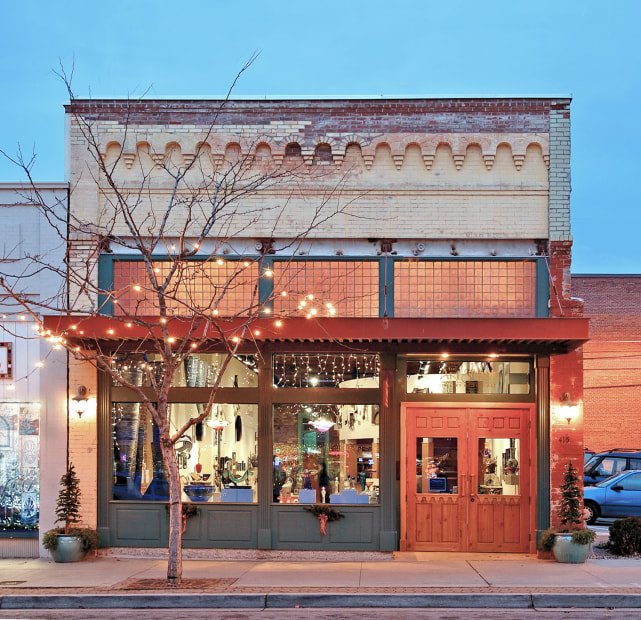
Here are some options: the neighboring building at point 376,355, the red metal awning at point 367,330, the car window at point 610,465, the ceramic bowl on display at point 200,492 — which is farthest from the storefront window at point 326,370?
the car window at point 610,465

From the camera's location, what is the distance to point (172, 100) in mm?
14688

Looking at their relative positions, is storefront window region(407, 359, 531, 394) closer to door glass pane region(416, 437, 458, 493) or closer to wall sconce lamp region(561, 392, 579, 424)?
wall sconce lamp region(561, 392, 579, 424)

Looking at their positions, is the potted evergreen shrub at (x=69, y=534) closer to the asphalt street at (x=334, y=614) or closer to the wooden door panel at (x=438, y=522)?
the asphalt street at (x=334, y=614)

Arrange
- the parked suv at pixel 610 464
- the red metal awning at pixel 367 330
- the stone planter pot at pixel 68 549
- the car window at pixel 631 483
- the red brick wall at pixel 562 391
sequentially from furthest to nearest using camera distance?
1. the parked suv at pixel 610 464
2. the car window at pixel 631 483
3. the red brick wall at pixel 562 391
4. the stone planter pot at pixel 68 549
5. the red metal awning at pixel 367 330

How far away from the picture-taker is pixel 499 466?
46.7ft

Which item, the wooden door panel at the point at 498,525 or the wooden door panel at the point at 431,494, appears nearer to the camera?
the wooden door panel at the point at 498,525

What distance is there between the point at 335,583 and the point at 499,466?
13.2 feet

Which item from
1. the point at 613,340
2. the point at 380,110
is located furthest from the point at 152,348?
the point at 613,340

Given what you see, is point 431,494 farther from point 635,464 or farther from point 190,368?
point 635,464

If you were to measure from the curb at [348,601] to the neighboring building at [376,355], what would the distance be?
328 centimetres

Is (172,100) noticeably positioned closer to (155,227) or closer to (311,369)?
(155,227)

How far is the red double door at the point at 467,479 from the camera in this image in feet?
46.3

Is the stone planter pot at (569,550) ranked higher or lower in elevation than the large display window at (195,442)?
lower

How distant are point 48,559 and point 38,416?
245 centimetres
